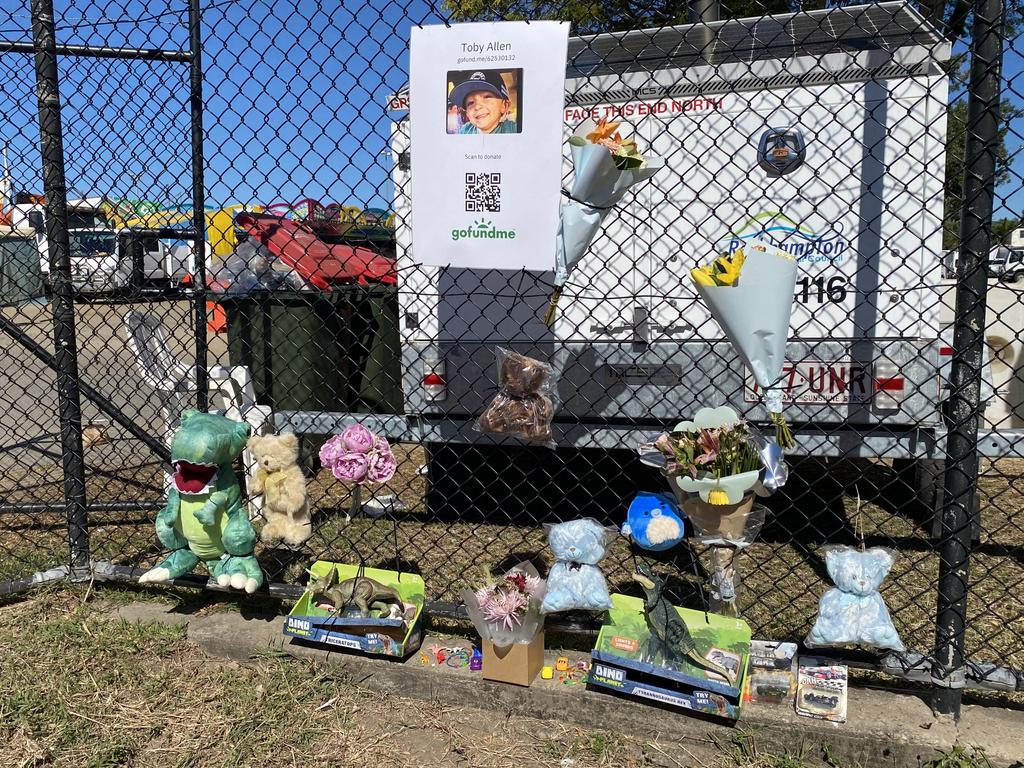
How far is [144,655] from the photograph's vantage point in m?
3.12

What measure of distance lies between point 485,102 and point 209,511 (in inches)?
69.9

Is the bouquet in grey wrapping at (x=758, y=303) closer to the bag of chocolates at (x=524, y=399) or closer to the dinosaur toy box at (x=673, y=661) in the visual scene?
the dinosaur toy box at (x=673, y=661)

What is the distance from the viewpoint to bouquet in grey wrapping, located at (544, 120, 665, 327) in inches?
99.0

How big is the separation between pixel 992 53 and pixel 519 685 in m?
2.38

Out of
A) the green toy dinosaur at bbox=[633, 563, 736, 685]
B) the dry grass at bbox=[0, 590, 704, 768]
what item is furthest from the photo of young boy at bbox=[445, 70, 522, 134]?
the dry grass at bbox=[0, 590, 704, 768]

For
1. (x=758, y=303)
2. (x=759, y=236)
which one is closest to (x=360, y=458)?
(x=758, y=303)

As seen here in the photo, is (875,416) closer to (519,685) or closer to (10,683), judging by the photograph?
(519,685)

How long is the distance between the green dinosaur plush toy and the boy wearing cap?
1.41 metres

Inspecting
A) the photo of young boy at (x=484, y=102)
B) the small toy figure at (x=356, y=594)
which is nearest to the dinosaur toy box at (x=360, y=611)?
the small toy figure at (x=356, y=594)

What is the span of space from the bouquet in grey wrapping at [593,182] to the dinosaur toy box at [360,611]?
1.26 m

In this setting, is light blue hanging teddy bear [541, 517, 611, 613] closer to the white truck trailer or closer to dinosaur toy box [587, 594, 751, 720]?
dinosaur toy box [587, 594, 751, 720]

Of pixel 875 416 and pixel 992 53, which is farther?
pixel 875 416

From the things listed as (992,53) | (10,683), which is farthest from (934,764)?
(10,683)

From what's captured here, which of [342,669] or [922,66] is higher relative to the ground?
[922,66]
